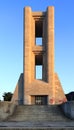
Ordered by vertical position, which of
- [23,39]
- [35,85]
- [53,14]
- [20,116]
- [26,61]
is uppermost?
[53,14]

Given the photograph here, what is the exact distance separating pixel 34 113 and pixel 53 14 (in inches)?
879

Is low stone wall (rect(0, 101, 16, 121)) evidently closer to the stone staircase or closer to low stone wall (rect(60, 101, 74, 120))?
the stone staircase

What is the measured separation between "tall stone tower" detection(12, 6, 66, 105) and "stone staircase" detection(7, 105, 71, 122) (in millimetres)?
14286

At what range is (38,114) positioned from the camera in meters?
23.0

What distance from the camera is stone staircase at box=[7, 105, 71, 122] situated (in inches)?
834

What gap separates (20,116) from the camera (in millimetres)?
22422

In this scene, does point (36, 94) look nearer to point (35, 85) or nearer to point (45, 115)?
point (35, 85)

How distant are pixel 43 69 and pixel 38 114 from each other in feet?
66.7

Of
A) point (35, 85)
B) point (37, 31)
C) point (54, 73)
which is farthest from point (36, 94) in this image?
point (37, 31)

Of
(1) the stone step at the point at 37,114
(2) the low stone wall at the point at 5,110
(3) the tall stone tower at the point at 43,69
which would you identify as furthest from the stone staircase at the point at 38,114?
(3) the tall stone tower at the point at 43,69

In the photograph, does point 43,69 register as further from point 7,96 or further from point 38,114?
point 7,96

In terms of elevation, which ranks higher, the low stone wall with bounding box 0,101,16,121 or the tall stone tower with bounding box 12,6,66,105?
the tall stone tower with bounding box 12,6,66,105

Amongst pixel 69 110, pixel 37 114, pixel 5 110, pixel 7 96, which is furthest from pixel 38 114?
pixel 7 96

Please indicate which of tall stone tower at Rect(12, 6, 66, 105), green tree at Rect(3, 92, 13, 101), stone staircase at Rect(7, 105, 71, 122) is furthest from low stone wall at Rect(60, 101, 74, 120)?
green tree at Rect(3, 92, 13, 101)
